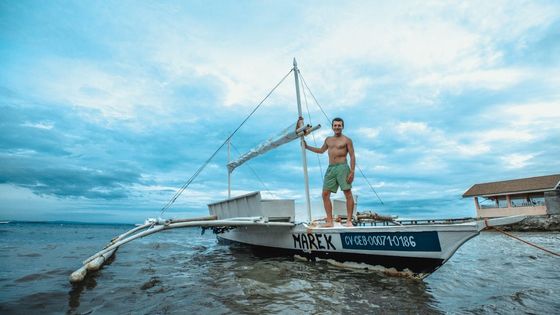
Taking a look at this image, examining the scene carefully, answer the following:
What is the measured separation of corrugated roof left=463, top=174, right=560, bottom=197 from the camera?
72.9 feet

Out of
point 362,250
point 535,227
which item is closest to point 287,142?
point 362,250

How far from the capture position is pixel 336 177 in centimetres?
677

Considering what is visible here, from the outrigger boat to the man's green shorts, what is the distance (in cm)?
102

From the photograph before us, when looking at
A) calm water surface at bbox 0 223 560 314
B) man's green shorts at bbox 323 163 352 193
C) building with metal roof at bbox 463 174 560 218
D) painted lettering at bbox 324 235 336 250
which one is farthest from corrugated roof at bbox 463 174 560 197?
painted lettering at bbox 324 235 336 250

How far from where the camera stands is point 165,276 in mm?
6457

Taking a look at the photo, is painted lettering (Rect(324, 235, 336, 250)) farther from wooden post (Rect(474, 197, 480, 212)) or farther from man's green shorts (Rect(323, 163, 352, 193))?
wooden post (Rect(474, 197, 480, 212))

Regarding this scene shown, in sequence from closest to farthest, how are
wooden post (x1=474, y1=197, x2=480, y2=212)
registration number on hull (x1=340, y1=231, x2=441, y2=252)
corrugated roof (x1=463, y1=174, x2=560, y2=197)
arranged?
1. registration number on hull (x1=340, y1=231, x2=441, y2=252)
2. corrugated roof (x1=463, y1=174, x2=560, y2=197)
3. wooden post (x1=474, y1=197, x2=480, y2=212)

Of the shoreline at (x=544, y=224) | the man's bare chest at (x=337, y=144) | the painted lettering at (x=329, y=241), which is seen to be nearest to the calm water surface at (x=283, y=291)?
the painted lettering at (x=329, y=241)

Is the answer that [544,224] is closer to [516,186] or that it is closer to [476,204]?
[516,186]

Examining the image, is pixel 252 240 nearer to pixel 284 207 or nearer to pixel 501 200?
pixel 284 207

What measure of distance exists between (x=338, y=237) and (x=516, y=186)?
25.9m

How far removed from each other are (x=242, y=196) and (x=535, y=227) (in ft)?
78.6

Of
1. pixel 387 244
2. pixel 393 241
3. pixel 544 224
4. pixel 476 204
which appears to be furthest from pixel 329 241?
pixel 476 204

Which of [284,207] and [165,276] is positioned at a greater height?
[284,207]
